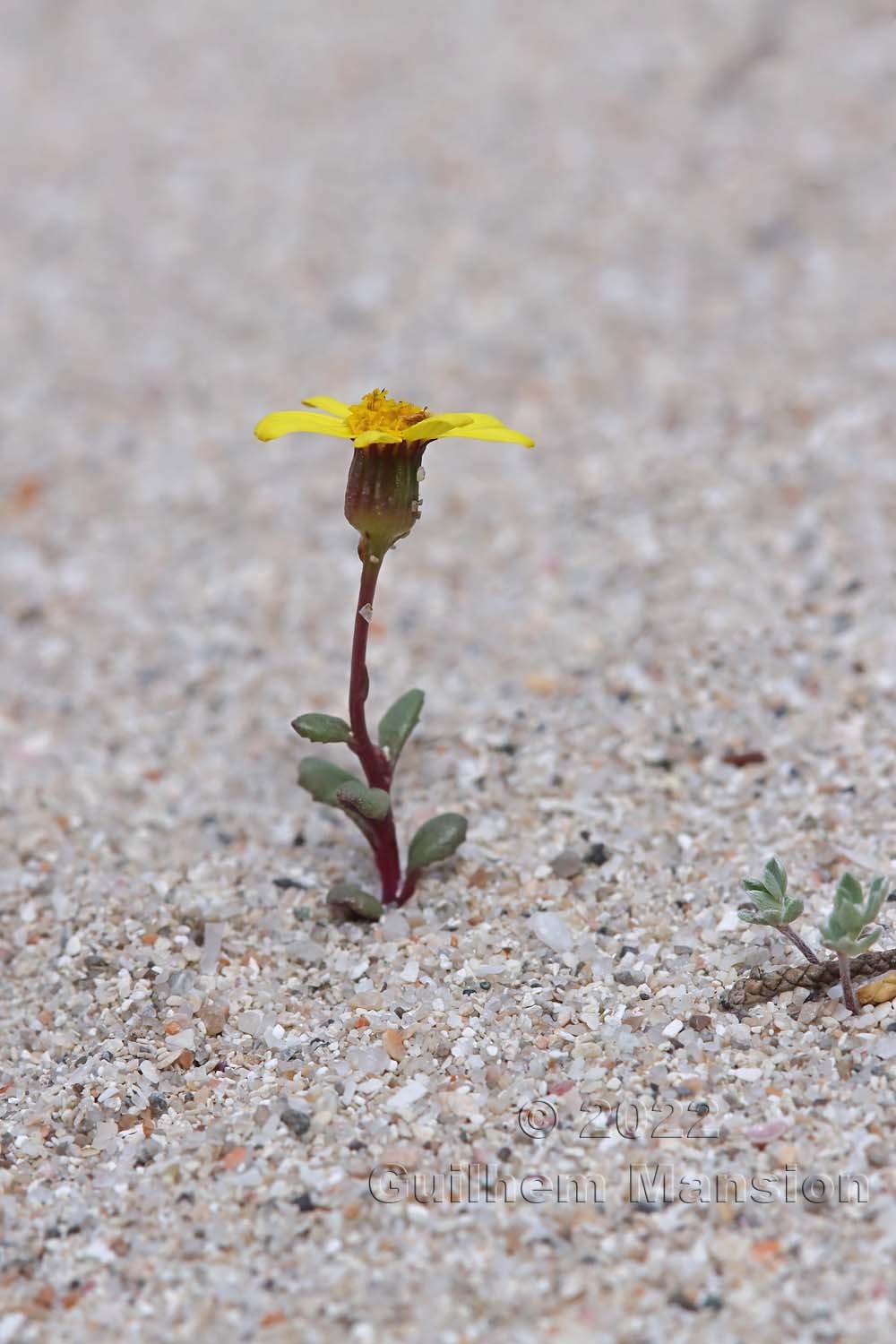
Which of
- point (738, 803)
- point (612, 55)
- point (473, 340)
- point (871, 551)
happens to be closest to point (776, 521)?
point (871, 551)

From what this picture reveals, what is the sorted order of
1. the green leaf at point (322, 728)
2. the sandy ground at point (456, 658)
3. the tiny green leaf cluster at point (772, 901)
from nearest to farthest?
1. the sandy ground at point (456, 658)
2. the tiny green leaf cluster at point (772, 901)
3. the green leaf at point (322, 728)

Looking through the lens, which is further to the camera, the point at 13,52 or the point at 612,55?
the point at 13,52

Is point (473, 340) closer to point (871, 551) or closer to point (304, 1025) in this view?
point (871, 551)

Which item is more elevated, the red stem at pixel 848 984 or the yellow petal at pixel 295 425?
the yellow petal at pixel 295 425

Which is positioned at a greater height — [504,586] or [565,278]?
[565,278]

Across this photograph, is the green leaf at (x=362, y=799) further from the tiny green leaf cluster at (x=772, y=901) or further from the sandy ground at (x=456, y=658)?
the tiny green leaf cluster at (x=772, y=901)

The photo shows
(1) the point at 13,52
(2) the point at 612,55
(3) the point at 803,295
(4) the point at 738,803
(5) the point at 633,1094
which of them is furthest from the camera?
(1) the point at 13,52

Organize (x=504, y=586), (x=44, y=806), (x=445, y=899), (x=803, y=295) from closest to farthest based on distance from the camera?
(x=445, y=899) → (x=44, y=806) → (x=504, y=586) → (x=803, y=295)

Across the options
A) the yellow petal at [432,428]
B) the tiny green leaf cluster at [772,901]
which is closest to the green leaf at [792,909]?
the tiny green leaf cluster at [772,901]
